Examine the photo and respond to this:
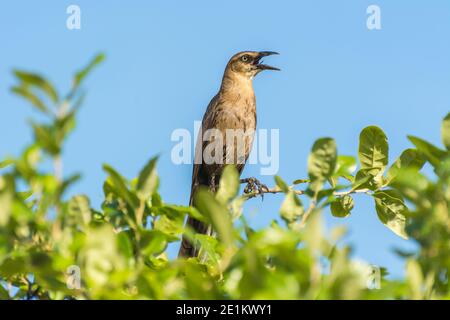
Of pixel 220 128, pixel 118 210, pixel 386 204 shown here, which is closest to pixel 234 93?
pixel 220 128

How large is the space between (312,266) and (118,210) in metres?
0.69

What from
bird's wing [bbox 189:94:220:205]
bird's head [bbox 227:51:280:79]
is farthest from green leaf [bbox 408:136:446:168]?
bird's head [bbox 227:51:280:79]

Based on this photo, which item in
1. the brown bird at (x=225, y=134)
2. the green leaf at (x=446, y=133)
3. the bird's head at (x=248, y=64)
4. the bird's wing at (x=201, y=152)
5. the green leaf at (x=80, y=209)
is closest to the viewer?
the green leaf at (x=80, y=209)

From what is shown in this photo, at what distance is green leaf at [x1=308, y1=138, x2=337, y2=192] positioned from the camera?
183cm

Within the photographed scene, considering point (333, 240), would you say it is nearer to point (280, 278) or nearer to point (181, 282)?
point (280, 278)

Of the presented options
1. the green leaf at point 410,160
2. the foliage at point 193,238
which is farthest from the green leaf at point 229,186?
the green leaf at point 410,160

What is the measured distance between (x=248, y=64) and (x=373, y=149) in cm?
624

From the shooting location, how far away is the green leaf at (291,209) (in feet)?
5.82

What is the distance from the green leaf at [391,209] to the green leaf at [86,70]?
63.9 inches

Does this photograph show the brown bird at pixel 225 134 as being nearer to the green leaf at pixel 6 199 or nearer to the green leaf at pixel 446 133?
the green leaf at pixel 446 133

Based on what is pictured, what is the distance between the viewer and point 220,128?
799 cm

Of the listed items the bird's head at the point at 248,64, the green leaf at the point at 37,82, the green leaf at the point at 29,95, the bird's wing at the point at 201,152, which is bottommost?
the bird's wing at the point at 201,152

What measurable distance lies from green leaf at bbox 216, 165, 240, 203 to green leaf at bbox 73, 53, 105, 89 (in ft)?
1.65

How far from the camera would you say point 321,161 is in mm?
1837
